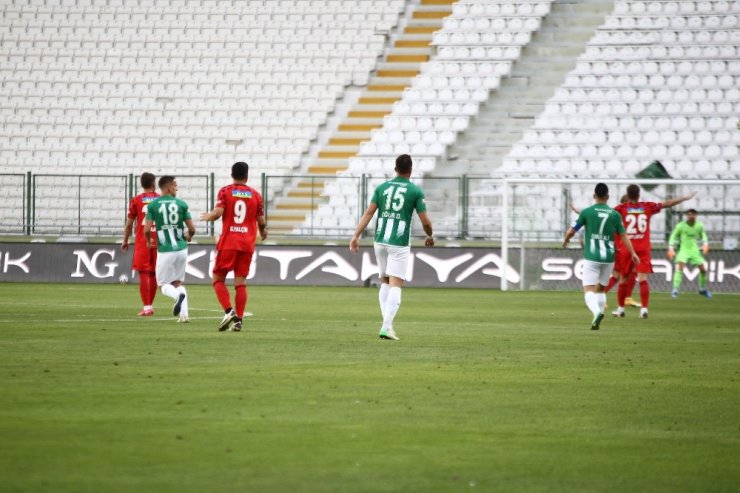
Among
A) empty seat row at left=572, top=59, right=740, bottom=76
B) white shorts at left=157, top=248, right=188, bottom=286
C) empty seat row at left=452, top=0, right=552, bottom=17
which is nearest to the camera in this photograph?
white shorts at left=157, top=248, right=188, bottom=286

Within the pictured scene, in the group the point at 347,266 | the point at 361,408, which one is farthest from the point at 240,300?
the point at 347,266

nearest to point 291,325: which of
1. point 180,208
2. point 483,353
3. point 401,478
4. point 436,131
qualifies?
point 180,208

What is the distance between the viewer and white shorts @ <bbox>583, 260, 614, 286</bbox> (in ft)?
62.3

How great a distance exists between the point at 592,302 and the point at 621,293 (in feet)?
11.6

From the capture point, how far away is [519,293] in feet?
96.4

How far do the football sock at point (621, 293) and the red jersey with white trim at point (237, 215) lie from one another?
24.0 feet

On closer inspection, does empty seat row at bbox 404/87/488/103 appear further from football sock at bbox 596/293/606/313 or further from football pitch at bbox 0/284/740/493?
football pitch at bbox 0/284/740/493

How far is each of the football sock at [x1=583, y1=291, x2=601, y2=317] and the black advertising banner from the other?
11797 millimetres

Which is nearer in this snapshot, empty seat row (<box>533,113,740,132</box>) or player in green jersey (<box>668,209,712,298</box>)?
player in green jersey (<box>668,209,712,298</box>)

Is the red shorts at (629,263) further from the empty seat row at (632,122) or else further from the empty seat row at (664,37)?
the empty seat row at (664,37)

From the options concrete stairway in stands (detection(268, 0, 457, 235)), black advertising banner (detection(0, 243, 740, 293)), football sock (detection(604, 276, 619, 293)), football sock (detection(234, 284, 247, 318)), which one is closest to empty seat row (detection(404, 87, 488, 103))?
concrete stairway in stands (detection(268, 0, 457, 235))

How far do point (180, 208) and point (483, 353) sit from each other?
609 cm

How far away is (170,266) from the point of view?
1850 centimetres

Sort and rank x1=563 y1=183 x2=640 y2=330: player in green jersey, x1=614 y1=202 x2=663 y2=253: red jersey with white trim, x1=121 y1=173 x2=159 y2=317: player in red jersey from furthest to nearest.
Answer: x1=614 y1=202 x2=663 y2=253: red jersey with white trim
x1=121 y1=173 x2=159 y2=317: player in red jersey
x1=563 y1=183 x2=640 y2=330: player in green jersey
